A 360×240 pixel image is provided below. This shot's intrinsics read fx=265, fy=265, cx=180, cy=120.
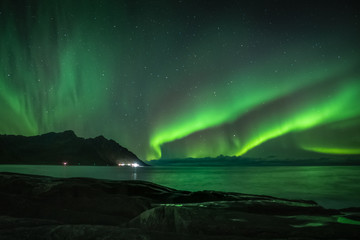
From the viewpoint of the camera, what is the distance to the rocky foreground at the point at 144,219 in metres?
7.10

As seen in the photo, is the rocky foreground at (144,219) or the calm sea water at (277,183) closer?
the rocky foreground at (144,219)

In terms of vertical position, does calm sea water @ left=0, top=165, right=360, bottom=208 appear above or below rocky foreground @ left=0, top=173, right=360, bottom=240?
below

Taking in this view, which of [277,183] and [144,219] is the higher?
[144,219]

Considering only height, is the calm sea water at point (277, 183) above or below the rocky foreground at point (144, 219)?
below

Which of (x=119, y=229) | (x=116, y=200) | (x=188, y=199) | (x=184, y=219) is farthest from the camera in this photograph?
(x=188, y=199)

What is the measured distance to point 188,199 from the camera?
47.8 ft

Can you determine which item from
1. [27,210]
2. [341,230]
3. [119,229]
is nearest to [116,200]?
[27,210]

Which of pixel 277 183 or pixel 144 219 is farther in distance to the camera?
pixel 277 183

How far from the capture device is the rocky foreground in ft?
23.3

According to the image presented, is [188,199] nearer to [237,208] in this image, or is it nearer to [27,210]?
[237,208]

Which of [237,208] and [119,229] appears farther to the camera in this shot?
[237,208]

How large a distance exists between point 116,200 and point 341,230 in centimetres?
822

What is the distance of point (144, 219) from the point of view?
8.47 meters

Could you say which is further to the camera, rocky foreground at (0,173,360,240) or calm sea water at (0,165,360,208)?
calm sea water at (0,165,360,208)
